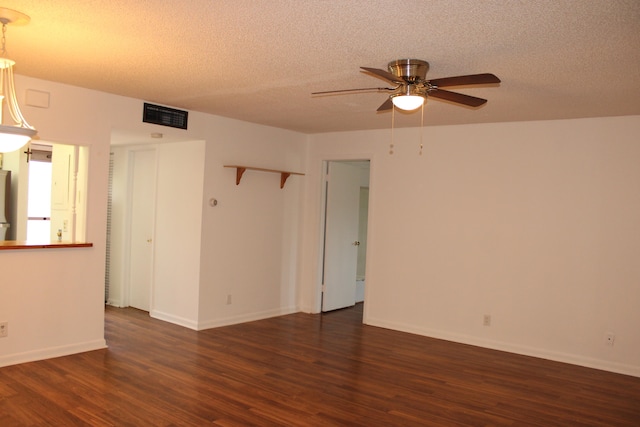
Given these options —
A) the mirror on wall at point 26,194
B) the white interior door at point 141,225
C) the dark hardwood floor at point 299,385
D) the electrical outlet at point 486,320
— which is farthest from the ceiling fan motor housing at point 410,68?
the mirror on wall at point 26,194

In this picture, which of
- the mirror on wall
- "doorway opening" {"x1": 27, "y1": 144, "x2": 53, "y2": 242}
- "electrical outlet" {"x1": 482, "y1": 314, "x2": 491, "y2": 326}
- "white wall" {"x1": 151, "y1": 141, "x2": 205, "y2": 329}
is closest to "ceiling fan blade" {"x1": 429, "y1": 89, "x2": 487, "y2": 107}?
"electrical outlet" {"x1": 482, "y1": 314, "x2": 491, "y2": 326}

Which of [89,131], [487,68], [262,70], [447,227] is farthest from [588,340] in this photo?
[89,131]

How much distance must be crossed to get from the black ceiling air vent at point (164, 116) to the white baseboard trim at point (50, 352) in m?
2.16

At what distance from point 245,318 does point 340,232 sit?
1.76 m

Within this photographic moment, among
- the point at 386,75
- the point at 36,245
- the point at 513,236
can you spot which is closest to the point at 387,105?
the point at 386,75

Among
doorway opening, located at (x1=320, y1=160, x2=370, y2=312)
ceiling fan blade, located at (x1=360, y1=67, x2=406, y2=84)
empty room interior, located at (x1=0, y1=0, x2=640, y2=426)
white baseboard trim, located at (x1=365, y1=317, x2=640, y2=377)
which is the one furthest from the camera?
doorway opening, located at (x1=320, y1=160, x2=370, y2=312)

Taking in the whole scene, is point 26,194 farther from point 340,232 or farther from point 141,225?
point 340,232

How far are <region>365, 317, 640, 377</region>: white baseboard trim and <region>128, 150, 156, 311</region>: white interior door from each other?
2.83 metres

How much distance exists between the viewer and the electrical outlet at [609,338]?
15.4 ft

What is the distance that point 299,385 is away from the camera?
3.94 m

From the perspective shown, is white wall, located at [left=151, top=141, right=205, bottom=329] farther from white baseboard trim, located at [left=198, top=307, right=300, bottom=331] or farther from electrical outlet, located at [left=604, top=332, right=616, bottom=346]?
electrical outlet, located at [left=604, top=332, right=616, bottom=346]

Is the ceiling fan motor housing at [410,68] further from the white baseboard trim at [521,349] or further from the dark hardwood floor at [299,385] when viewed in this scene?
the white baseboard trim at [521,349]

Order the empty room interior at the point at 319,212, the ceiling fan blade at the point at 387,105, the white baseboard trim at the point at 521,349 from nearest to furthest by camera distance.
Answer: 1. the empty room interior at the point at 319,212
2. the ceiling fan blade at the point at 387,105
3. the white baseboard trim at the point at 521,349

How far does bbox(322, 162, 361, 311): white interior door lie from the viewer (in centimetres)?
673
